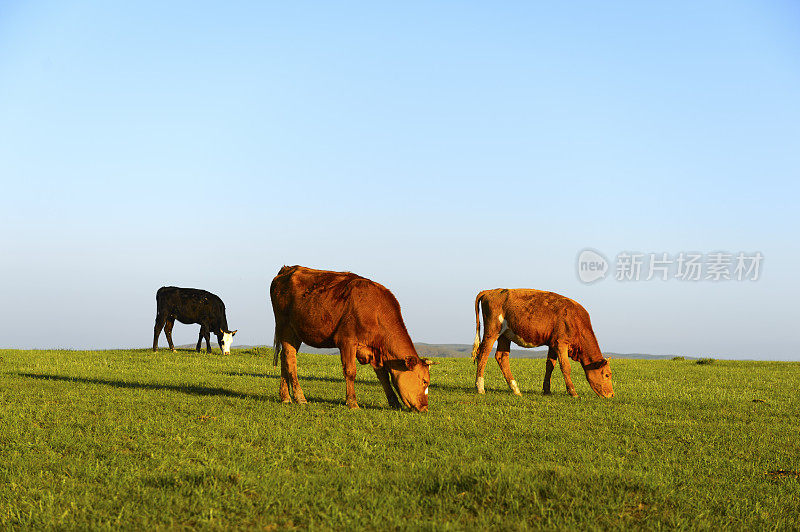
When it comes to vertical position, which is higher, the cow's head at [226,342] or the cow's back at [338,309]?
the cow's back at [338,309]

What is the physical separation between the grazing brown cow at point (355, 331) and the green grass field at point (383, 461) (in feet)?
2.30

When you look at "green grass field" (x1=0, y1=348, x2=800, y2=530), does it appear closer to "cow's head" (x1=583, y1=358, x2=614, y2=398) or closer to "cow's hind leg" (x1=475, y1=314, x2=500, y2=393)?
"cow's head" (x1=583, y1=358, x2=614, y2=398)

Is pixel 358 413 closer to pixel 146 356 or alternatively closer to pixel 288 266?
pixel 288 266

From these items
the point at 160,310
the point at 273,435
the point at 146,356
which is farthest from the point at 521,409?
the point at 160,310

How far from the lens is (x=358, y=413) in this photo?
44.5ft

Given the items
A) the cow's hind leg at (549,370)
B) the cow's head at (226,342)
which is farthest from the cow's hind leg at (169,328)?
the cow's hind leg at (549,370)

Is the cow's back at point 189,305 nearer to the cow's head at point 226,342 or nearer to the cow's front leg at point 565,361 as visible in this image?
the cow's head at point 226,342

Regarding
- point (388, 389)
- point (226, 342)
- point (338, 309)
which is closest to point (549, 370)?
point (388, 389)

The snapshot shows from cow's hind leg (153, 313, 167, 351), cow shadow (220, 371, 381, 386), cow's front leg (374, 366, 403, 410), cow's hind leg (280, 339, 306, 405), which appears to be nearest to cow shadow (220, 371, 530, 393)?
cow shadow (220, 371, 381, 386)

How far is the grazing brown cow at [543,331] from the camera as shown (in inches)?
740

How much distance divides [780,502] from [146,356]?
25.4 meters

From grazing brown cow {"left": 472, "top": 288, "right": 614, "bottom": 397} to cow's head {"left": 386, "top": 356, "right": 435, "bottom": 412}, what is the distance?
15.1 feet

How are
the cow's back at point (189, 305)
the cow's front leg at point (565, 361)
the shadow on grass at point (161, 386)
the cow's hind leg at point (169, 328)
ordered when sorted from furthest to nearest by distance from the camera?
the cow's back at point (189, 305) → the cow's hind leg at point (169, 328) → the cow's front leg at point (565, 361) → the shadow on grass at point (161, 386)

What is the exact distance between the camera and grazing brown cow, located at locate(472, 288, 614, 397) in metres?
18.8
